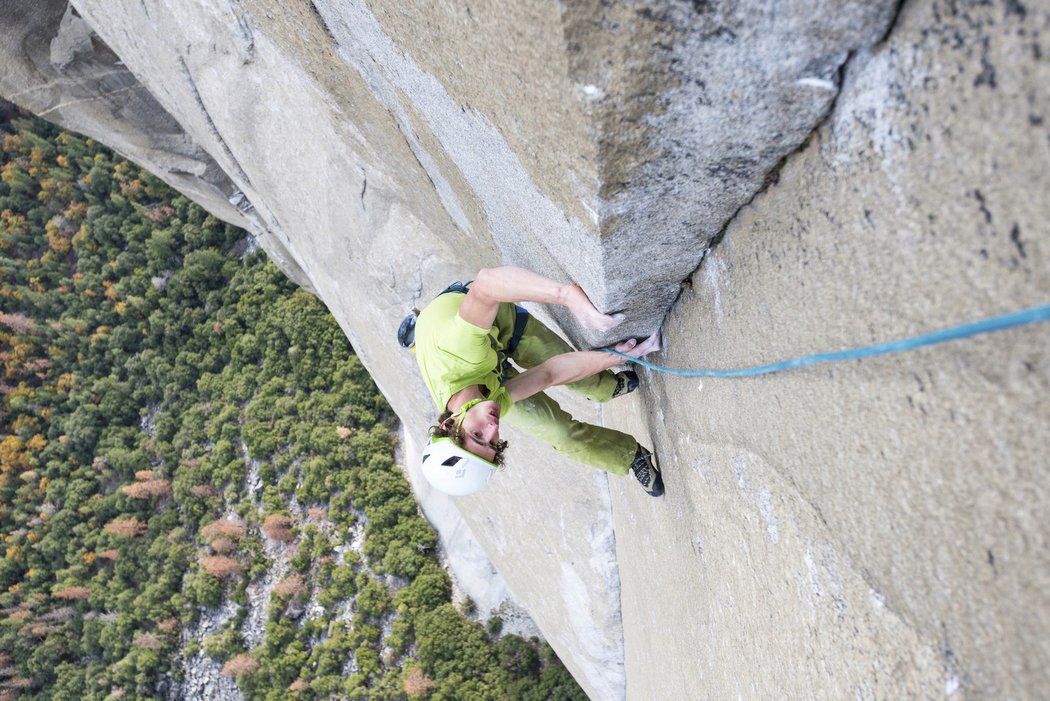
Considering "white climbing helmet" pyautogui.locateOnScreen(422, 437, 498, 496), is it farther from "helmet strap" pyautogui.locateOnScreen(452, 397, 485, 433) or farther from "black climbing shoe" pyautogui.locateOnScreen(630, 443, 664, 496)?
"black climbing shoe" pyautogui.locateOnScreen(630, 443, 664, 496)

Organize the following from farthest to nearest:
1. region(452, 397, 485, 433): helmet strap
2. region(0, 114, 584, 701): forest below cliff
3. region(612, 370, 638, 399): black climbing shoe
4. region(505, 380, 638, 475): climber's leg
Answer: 1. region(0, 114, 584, 701): forest below cliff
2. region(612, 370, 638, 399): black climbing shoe
3. region(505, 380, 638, 475): climber's leg
4. region(452, 397, 485, 433): helmet strap

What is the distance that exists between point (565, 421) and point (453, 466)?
711mm

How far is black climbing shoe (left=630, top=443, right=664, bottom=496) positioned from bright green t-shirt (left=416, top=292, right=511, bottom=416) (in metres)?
0.66

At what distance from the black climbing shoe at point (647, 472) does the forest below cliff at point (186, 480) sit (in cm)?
706

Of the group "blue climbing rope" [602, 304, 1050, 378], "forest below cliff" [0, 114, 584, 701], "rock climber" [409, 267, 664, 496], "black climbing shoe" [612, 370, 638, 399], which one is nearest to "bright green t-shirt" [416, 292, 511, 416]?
"rock climber" [409, 267, 664, 496]

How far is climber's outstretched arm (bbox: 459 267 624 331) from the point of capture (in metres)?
1.84

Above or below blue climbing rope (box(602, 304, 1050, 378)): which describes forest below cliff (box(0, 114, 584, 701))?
above

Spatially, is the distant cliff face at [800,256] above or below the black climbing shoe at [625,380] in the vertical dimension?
below

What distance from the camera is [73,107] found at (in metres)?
7.46

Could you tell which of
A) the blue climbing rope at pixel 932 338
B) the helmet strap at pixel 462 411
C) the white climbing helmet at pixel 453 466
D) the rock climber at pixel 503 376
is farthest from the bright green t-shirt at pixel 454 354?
the blue climbing rope at pixel 932 338

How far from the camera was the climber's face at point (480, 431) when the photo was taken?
1.96 metres

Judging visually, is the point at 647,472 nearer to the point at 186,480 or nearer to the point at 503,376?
the point at 503,376

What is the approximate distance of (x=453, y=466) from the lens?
1.95 m

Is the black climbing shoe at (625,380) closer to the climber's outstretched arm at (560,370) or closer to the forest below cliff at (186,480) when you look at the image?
the climber's outstretched arm at (560,370)
